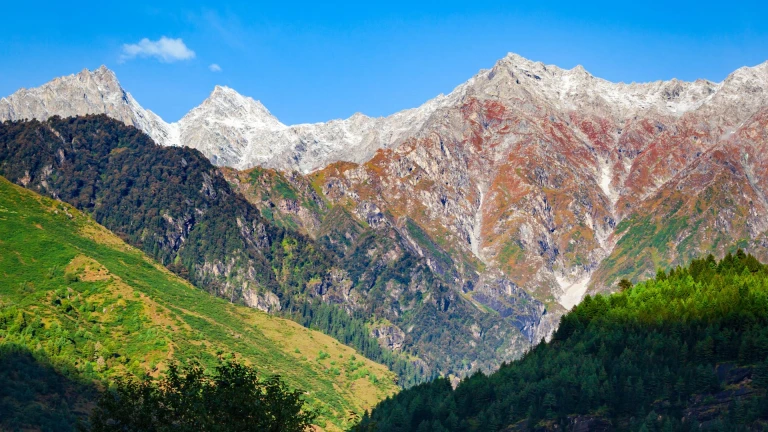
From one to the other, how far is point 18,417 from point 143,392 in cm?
9076

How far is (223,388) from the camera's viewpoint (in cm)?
9762

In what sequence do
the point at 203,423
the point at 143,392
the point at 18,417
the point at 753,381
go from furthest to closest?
the point at 753,381
the point at 18,417
the point at 143,392
the point at 203,423

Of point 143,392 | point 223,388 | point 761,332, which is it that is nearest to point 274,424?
point 223,388

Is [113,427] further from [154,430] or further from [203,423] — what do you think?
[203,423]

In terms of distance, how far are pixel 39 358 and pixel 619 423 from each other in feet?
443

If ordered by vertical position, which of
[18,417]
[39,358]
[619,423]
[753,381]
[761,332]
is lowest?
[18,417]

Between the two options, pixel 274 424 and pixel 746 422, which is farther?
pixel 746 422

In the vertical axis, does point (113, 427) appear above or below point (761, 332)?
below

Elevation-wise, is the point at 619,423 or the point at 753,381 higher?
the point at 753,381

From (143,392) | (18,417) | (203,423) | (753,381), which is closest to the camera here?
(203,423)

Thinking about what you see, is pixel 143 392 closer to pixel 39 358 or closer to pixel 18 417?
pixel 18 417

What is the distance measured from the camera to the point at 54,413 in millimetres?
178750

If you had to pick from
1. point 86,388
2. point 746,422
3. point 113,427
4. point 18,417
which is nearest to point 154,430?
point 113,427

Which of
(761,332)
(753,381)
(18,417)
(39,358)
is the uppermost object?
(761,332)
